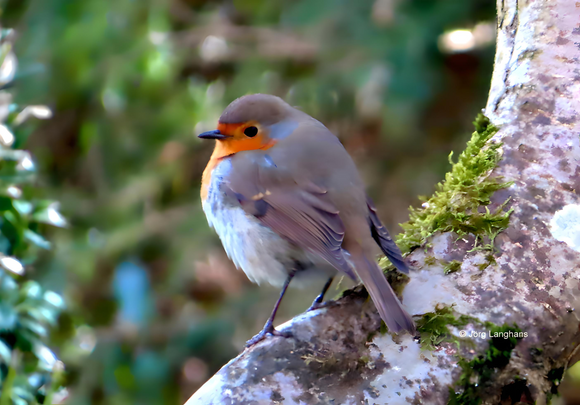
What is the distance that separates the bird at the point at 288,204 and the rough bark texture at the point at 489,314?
0.17 m

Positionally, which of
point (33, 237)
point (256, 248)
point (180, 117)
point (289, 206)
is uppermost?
point (289, 206)

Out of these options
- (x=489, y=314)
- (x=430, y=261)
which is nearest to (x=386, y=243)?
(x=430, y=261)

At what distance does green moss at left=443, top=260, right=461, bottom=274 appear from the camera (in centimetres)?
149

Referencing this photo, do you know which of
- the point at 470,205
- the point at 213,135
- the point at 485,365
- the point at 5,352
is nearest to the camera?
the point at 485,365

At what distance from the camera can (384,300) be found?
4.52ft

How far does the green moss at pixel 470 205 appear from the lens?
155 centimetres

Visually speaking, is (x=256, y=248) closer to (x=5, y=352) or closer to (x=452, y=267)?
(x=452, y=267)

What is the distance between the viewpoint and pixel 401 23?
289 cm

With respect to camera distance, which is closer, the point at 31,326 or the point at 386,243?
the point at 386,243

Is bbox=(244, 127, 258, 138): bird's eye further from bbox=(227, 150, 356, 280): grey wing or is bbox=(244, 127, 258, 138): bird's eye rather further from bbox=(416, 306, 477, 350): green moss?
bbox=(416, 306, 477, 350): green moss

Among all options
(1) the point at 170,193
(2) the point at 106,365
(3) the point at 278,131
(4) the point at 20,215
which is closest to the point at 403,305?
(3) the point at 278,131

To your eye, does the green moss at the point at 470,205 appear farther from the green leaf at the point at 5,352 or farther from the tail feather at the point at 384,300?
the green leaf at the point at 5,352

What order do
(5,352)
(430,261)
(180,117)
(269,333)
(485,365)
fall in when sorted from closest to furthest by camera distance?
(485,365), (269,333), (430,261), (5,352), (180,117)

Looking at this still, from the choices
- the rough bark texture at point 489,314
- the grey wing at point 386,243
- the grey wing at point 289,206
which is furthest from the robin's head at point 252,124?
the rough bark texture at point 489,314
